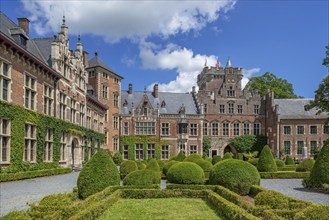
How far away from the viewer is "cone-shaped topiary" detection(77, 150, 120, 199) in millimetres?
13664

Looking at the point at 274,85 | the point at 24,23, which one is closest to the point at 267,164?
the point at 24,23

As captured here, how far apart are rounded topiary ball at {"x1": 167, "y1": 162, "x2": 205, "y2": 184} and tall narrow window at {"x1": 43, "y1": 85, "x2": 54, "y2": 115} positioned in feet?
44.6

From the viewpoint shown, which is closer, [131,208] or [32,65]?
[131,208]

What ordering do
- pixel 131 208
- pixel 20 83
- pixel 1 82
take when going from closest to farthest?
pixel 131 208 < pixel 1 82 < pixel 20 83

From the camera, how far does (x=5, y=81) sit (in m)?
21.6

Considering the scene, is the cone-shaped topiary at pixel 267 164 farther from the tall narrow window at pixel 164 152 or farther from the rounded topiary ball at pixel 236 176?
the tall narrow window at pixel 164 152

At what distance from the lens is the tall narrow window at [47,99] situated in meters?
27.7

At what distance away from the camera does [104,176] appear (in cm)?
1433

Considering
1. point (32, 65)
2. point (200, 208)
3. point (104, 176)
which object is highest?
point (32, 65)

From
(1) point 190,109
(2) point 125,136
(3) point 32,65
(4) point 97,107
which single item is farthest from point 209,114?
(3) point 32,65

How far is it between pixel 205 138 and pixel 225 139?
317 cm

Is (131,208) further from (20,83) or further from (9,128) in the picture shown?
(20,83)

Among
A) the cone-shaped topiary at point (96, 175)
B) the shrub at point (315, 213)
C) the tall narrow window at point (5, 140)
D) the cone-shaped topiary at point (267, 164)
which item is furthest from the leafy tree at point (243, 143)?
the shrub at point (315, 213)

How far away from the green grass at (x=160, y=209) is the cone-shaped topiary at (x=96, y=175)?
1024mm
